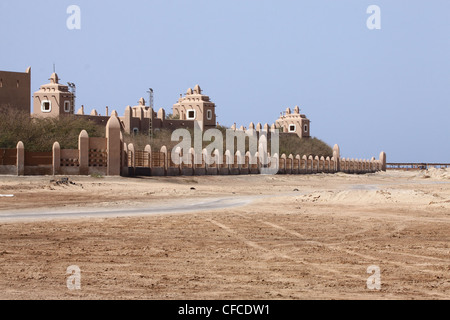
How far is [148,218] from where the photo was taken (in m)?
17.2

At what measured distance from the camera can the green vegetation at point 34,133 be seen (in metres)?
39.6

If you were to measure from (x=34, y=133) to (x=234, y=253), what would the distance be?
1283 inches

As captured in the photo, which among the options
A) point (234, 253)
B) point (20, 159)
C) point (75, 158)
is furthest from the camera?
point (75, 158)

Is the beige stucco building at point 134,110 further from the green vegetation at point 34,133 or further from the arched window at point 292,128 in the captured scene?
the green vegetation at point 34,133

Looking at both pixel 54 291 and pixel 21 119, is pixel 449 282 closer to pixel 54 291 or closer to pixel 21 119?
pixel 54 291

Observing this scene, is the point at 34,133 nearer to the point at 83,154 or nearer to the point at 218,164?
the point at 83,154

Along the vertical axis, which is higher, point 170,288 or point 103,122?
point 103,122

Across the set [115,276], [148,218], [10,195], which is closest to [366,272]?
[115,276]

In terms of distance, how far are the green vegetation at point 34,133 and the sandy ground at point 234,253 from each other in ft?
60.6

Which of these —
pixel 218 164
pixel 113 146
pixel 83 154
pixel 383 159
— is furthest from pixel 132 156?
pixel 383 159

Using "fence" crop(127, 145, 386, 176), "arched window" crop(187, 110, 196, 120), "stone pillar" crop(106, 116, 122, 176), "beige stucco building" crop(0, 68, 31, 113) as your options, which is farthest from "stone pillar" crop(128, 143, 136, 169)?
"arched window" crop(187, 110, 196, 120)

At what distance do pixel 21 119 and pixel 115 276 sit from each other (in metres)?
36.5

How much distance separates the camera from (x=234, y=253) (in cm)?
1148
